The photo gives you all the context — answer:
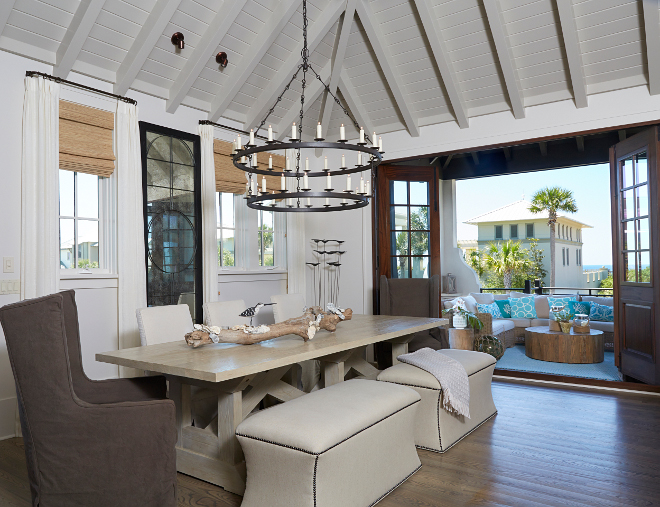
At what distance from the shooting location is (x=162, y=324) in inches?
128

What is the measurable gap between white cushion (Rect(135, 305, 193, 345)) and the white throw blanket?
5.04 feet

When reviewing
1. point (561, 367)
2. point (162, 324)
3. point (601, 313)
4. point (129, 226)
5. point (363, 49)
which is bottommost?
point (561, 367)

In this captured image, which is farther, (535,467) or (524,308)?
(524,308)

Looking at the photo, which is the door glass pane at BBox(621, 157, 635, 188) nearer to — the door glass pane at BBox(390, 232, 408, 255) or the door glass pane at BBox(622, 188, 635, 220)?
the door glass pane at BBox(622, 188, 635, 220)

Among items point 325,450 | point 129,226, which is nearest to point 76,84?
point 129,226

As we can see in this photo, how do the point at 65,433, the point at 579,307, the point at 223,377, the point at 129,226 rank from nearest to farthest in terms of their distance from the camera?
the point at 65,433 → the point at 223,377 → the point at 129,226 → the point at 579,307

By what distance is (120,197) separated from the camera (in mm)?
4125

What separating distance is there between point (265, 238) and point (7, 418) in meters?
3.17

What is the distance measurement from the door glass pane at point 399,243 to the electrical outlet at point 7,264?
12.8ft

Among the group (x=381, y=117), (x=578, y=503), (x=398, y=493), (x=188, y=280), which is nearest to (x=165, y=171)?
(x=188, y=280)

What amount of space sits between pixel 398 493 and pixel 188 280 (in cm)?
296

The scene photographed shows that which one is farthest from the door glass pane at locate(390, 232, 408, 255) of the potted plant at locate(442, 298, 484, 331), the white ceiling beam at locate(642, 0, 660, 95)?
the white ceiling beam at locate(642, 0, 660, 95)

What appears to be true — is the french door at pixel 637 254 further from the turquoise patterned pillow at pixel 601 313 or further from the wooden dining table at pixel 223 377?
the wooden dining table at pixel 223 377

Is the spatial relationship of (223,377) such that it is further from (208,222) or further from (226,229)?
(226,229)
